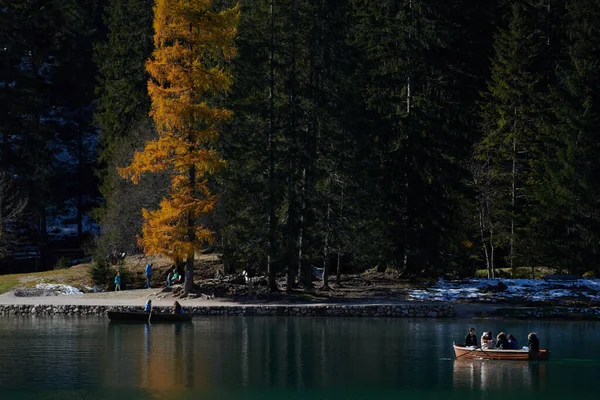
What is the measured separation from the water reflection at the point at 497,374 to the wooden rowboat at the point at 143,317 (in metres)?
16.1

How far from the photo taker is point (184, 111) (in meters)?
50.2

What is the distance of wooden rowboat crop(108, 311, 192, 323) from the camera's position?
4662 centimetres

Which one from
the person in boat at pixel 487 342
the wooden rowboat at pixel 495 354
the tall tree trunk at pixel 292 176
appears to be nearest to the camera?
the wooden rowboat at pixel 495 354

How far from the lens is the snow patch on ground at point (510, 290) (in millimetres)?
52750

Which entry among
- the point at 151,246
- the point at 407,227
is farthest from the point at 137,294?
the point at 407,227

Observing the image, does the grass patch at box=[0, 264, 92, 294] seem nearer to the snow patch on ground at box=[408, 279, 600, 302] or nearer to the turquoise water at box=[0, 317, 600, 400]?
the turquoise water at box=[0, 317, 600, 400]

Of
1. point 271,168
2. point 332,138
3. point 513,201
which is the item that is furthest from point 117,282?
point 513,201

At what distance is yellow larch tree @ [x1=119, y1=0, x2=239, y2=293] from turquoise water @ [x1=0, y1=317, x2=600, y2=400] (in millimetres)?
5511

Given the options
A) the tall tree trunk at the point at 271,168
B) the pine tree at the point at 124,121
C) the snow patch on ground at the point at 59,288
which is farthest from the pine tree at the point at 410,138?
the snow patch on ground at the point at 59,288

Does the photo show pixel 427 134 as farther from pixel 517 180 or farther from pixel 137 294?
pixel 137 294

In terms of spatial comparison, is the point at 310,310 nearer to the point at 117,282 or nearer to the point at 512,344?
the point at 117,282

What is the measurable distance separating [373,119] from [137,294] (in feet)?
60.5

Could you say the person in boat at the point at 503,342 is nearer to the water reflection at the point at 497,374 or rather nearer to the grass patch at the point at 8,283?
the water reflection at the point at 497,374

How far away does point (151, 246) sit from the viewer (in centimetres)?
5012
